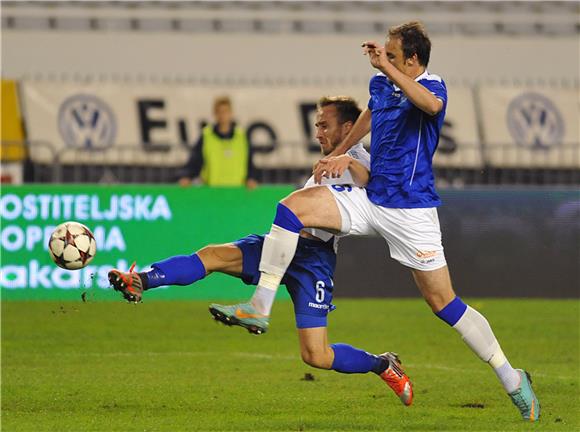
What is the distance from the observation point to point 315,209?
28.2 feet

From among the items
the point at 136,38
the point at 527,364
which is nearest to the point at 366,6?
the point at 136,38

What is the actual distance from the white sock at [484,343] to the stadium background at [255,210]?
283 mm

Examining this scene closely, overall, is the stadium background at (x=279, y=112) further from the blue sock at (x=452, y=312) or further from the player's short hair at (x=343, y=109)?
the blue sock at (x=452, y=312)

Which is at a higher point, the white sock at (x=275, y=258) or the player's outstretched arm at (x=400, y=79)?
the player's outstretched arm at (x=400, y=79)

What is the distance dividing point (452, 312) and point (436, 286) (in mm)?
208

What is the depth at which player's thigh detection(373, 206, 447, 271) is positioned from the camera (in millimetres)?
8641

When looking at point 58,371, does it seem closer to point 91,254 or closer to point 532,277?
point 91,254

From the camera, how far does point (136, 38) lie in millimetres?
23875

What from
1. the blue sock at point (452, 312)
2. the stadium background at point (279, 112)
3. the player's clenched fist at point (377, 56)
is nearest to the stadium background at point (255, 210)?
the stadium background at point (279, 112)

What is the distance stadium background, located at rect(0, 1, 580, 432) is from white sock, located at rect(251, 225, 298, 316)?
85 cm

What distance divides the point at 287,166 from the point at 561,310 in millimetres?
6335

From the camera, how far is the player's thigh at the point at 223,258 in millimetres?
9000

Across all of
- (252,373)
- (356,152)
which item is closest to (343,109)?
(356,152)

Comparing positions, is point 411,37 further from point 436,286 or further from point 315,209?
point 436,286
